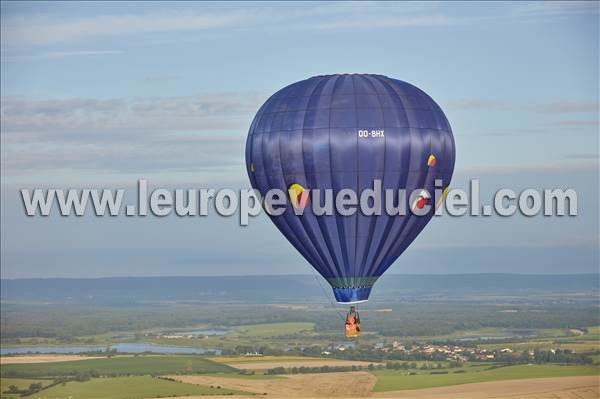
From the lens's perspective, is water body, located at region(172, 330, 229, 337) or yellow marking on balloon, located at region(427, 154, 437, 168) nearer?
yellow marking on balloon, located at region(427, 154, 437, 168)

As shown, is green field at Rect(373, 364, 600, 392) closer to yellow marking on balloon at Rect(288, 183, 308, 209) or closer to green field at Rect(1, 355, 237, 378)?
green field at Rect(1, 355, 237, 378)

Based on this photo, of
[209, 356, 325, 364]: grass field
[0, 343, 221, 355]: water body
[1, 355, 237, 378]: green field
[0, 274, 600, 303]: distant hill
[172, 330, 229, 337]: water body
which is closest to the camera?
[1, 355, 237, 378]: green field

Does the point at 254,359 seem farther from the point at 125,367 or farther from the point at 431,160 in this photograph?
the point at 431,160

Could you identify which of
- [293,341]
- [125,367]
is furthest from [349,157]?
[293,341]

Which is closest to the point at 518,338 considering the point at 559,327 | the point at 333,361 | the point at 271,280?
the point at 559,327

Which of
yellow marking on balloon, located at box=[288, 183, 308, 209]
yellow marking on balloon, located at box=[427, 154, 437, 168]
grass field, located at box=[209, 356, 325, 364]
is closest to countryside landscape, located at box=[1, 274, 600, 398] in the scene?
grass field, located at box=[209, 356, 325, 364]

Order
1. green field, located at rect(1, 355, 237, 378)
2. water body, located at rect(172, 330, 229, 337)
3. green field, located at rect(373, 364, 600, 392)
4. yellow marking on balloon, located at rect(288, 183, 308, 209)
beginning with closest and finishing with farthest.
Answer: yellow marking on balloon, located at rect(288, 183, 308, 209) < green field, located at rect(373, 364, 600, 392) < green field, located at rect(1, 355, 237, 378) < water body, located at rect(172, 330, 229, 337)

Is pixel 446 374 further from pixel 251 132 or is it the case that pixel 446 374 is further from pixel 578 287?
pixel 578 287
